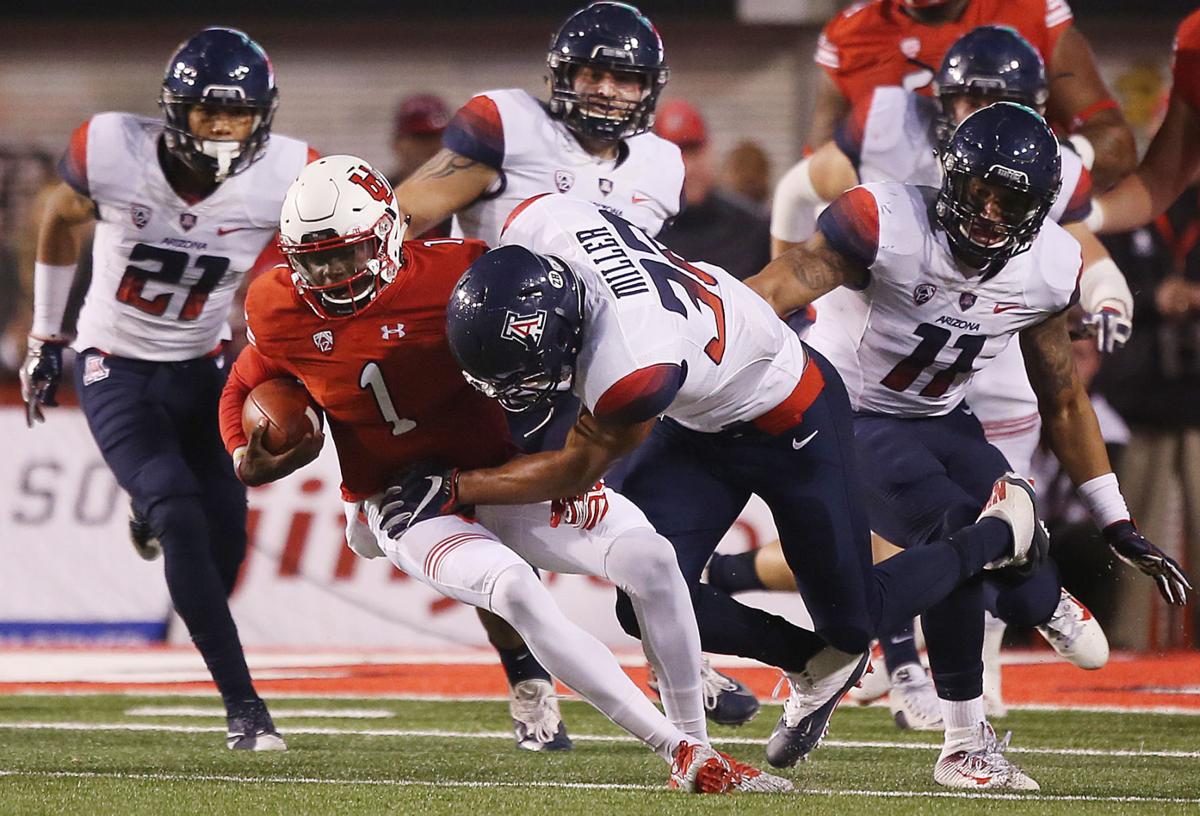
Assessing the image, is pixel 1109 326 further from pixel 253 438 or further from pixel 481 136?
pixel 253 438

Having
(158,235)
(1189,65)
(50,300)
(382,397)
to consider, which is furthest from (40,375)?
(1189,65)

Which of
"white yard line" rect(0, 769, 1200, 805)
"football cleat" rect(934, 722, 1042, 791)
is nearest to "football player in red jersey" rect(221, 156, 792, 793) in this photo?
"white yard line" rect(0, 769, 1200, 805)

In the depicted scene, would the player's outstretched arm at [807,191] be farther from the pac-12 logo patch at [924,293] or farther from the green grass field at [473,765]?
the green grass field at [473,765]

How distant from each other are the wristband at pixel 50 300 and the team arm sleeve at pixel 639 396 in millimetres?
2299

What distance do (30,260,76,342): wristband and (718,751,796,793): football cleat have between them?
2.53 meters

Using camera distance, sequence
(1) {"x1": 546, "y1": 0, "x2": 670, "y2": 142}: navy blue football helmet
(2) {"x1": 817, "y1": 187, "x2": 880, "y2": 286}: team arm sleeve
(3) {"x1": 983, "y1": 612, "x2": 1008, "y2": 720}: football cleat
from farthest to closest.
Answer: (3) {"x1": 983, "y1": 612, "x2": 1008, "y2": 720}: football cleat → (1) {"x1": 546, "y1": 0, "x2": 670, "y2": 142}: navy blue football helmet → (2) {"x1": 817, "y1": 187, "x2": 880, "y2": 286}: team arm sleeve

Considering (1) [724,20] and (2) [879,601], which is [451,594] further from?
(1) [724,20]

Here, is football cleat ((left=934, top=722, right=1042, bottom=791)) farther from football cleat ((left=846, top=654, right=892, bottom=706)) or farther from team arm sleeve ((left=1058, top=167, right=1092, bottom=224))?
team arm sleeve ((left=1058, top=167, right=1092, bottom=224))

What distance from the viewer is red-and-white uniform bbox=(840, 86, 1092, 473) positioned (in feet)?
18.6

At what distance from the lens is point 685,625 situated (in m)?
4.07

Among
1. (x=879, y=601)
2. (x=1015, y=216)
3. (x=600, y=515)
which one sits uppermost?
(x=1015, y=216)

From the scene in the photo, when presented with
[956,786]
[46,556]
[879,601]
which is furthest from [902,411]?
[46,556]

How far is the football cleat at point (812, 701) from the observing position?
442 cm

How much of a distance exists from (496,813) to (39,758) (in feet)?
4.87
